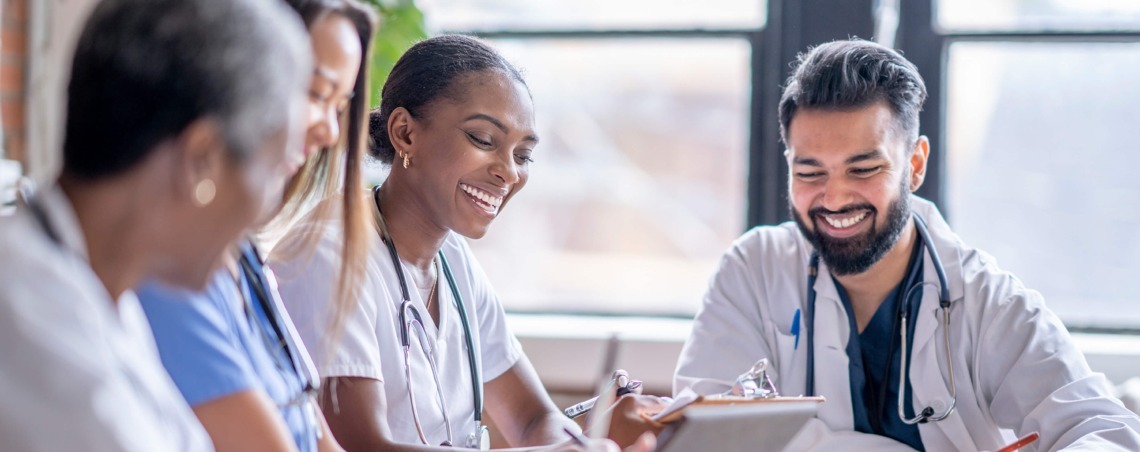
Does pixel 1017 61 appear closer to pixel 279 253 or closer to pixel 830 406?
pixel 830 406

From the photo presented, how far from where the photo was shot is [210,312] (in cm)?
114

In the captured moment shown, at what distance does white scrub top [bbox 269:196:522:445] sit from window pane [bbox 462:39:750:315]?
154 centimetres

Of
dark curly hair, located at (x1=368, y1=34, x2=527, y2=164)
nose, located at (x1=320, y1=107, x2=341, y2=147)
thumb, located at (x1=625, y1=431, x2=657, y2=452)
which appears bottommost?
thumb, located at (x1=625, y1=431, x2=657, y2=452)

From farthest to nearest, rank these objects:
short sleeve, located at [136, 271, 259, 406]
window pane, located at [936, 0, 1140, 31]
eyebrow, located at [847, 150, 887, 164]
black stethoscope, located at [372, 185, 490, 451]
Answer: window pane, located at [936, 0, 1140, 31], eyebrow, located at [847, 150, 887, 164], black stethoscope, located at [372, 185, 490, 451], short sleeve, located at [136, 271, 259, 406]

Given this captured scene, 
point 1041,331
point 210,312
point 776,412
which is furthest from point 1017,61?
point 210,312

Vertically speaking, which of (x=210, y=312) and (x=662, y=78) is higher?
(x=210, y=312)

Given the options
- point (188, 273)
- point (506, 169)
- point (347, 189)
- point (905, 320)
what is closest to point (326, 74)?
point (347, 189)

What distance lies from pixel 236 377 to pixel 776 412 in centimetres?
62

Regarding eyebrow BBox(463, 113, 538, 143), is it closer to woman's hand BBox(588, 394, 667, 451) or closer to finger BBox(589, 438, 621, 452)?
woman's hand BBox(588, 394, 667, 451)

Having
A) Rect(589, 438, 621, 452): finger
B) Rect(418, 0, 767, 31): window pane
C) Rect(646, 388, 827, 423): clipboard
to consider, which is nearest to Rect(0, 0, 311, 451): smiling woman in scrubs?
Rect(589, 438, 621, 452): finger

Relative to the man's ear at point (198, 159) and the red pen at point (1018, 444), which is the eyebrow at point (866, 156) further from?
the man's ear at point (198, 159)

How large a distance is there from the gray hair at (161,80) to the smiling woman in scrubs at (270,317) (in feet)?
0.62

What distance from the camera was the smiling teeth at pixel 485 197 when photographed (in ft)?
5.86

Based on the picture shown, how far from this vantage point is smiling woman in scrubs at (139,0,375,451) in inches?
43.9
